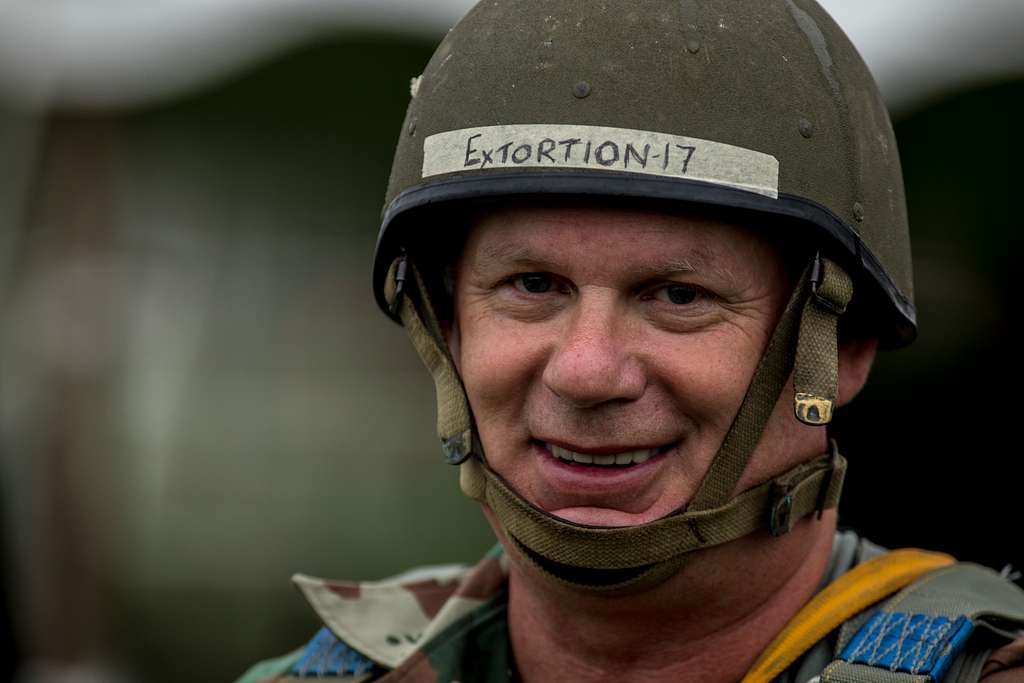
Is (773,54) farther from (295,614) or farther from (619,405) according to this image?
(295,614)

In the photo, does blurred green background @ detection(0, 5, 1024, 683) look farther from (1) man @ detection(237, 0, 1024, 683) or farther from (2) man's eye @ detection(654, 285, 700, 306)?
(2) man's eye @ detection(654, 285, 700, 306)

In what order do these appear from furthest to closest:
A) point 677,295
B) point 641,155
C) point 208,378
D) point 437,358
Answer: point 208,378 < point 437,358 < point 677,295 < point 641,155

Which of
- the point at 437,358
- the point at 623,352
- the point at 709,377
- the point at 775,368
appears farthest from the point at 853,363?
the point at 437,358

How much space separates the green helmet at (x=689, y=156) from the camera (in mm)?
2789

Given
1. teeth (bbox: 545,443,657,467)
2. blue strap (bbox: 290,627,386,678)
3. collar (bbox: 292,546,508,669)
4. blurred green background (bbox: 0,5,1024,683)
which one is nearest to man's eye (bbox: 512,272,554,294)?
teeth (bbox: 545,443,657,467)

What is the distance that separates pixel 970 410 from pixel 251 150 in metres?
5.36

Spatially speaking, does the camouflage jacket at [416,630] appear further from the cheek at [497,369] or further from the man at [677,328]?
the cheek at [497,369]

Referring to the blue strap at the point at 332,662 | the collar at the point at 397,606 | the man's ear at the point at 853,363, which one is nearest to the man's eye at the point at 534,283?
the man's ear at the point at 853,363

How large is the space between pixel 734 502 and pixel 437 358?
0.77 meters

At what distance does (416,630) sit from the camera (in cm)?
352

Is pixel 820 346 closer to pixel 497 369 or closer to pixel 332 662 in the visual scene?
pixel 497 369

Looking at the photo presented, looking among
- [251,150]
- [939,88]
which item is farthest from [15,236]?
[939,88]

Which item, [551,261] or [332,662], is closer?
[551,261]

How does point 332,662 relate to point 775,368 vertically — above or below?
below
